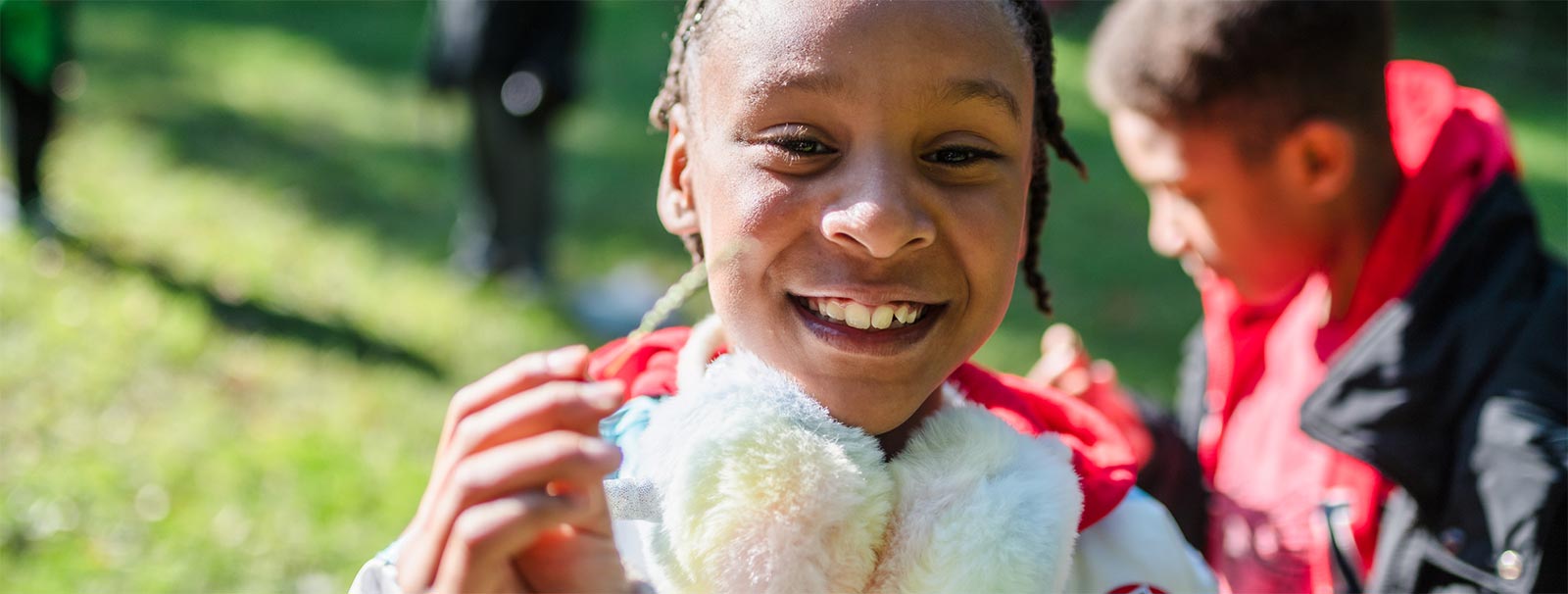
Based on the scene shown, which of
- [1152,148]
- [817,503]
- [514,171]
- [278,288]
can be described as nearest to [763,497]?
[817,503]

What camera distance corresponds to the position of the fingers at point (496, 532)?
3.74 feet

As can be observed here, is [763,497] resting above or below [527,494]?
below

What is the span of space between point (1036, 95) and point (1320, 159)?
143cm

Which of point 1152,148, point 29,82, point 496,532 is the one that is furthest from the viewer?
point 29,82

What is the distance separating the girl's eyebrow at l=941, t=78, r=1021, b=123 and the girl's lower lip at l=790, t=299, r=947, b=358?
0.84ft

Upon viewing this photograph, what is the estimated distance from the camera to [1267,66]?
3.03 metres

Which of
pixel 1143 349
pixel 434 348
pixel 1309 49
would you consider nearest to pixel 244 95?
pixel 434 348

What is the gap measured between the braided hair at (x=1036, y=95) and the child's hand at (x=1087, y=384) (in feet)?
2.18

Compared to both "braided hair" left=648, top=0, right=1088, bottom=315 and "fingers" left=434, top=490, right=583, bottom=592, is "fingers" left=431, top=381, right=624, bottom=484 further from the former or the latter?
"braided hair" left=648, top=0, right=1088, bottom=315

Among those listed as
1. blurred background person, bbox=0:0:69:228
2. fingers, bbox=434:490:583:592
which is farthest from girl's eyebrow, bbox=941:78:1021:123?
blurred background person, bbox=0:0:69:228

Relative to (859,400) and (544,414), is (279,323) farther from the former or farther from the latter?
(544,414)

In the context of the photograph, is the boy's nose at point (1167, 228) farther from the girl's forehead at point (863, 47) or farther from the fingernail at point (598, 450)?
the fingernail at point (598, 450)

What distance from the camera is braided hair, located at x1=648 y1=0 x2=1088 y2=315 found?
68.9 inches

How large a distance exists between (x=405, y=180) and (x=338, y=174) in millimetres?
309
